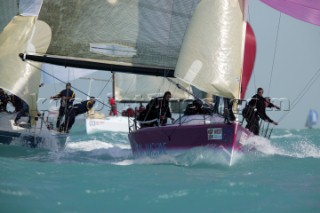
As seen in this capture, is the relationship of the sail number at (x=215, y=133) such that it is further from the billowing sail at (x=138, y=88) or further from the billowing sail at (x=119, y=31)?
the billowing sail at (x=138, y=88)

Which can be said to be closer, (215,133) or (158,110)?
(215,133)

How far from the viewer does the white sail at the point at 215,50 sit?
13.0 metres

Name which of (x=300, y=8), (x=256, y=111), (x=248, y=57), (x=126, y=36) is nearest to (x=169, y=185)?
(x=248, y=57)

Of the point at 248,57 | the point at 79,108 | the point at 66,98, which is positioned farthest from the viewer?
the point at 79,108

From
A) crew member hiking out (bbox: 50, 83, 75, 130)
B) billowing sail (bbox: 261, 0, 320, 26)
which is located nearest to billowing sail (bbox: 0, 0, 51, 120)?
crew member hiking out (bbox: 50, 83, 75, 130)

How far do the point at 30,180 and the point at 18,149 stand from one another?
22.9 feet

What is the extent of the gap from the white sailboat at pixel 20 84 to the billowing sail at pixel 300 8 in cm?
655

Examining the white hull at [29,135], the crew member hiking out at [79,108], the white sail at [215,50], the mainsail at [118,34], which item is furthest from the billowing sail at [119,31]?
the crew member hiking out at [79,108]

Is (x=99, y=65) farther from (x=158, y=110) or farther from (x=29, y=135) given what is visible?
(x=29, y=135)

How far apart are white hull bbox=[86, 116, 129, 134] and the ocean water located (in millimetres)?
19373

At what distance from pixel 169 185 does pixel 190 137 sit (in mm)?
3077

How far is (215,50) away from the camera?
13148 millimetres

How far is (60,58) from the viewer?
14.7 meters

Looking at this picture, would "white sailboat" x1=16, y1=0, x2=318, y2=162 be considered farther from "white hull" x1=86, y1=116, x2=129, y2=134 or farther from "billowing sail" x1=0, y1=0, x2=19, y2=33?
"white hull" x1=86, y1=116, x2=129, y2=134
